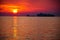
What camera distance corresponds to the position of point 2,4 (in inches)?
175

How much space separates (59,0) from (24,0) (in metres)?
1.00

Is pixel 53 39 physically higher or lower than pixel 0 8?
lower

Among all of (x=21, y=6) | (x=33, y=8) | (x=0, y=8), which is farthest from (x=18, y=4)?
(x=0, y=8)

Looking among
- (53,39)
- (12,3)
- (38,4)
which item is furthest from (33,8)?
(53,39)

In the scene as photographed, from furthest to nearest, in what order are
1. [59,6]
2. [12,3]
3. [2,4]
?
[12,3] → [2,4] → [59,6]

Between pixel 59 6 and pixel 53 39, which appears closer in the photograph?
pixel 53 39

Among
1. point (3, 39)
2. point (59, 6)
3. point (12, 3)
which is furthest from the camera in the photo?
point (12, 3)

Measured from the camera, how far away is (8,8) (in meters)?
4.55

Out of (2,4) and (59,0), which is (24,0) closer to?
(2,4)

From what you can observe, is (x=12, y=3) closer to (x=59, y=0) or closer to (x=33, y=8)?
(x=33, y=8)

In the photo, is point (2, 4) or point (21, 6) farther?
point (21, 6)

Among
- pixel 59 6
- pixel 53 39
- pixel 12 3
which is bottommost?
pixel 53 39

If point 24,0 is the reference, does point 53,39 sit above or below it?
below

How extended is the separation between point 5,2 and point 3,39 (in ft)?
5.67
